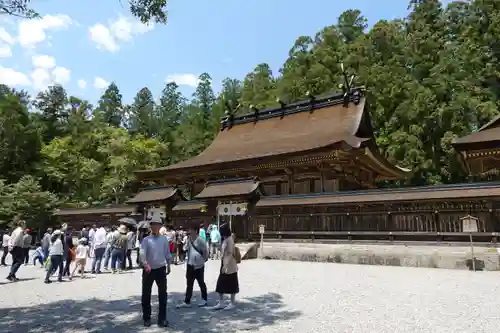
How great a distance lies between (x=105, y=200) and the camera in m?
40.9

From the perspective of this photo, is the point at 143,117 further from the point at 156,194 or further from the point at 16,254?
the point at 16,254

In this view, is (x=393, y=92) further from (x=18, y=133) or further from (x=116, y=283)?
(x=18, y=133)

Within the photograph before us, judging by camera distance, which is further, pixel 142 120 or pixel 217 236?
pixel 142 120

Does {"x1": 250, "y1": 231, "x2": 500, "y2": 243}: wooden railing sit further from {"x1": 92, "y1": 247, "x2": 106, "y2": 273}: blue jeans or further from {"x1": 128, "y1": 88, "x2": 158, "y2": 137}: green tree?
{"x1": 128, "y1": 88, "x2": 158, "y2": 137}: green tree

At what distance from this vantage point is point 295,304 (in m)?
7.94

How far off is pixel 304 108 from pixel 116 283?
20.4 m

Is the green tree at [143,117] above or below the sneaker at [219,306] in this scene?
above

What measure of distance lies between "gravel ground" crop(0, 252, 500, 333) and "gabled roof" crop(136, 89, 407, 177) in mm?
11116

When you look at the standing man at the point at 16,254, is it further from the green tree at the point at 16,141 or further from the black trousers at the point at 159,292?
the green tree at the point at 16,141

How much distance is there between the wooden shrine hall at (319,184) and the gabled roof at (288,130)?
0.27 feet

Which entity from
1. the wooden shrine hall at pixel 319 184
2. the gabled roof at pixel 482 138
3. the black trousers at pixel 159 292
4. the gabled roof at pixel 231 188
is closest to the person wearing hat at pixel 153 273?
the black trousers at pixel 159 292

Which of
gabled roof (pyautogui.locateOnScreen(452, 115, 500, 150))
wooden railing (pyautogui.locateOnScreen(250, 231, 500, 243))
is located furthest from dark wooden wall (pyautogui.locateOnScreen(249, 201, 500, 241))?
gabled roof (pyautogui.locateOnScreen(452, 115, 500, 150))

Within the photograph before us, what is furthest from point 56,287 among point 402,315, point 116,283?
point 402,315

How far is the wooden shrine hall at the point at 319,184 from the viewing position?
14.5 meters
